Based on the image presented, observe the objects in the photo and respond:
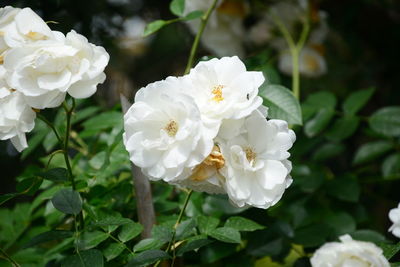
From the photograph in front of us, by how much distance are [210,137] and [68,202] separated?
260mm

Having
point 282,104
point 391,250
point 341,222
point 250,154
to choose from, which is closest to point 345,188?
point 341,222

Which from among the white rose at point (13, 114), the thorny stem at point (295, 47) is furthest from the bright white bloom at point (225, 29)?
the white rose at point (13, 114)

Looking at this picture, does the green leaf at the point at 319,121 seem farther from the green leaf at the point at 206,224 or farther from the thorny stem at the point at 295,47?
the green leaf at the point at 206,224

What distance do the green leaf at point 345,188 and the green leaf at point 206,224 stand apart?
0.41 meters

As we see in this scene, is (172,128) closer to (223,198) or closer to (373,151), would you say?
(223,198)

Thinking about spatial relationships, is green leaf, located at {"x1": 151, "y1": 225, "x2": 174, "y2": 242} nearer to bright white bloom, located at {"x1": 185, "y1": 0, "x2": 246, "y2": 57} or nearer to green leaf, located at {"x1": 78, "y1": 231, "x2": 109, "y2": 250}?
green leaf, located at {"x1": 78, "y1": 231, "x2": 109, "y2": 250}

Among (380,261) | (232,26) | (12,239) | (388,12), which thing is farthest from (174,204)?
(388,12)

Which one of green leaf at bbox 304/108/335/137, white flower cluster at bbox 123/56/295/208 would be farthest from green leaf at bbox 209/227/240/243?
green leaf at bbox 304/108/335/137

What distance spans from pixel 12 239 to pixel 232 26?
75 cm

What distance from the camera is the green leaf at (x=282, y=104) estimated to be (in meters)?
0.91

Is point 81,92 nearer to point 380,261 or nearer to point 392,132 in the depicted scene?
point 380,261

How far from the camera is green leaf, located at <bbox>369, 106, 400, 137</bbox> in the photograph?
123 centimetres

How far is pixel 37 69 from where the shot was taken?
0.69m

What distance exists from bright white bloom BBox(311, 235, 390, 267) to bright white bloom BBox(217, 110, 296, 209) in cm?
8
